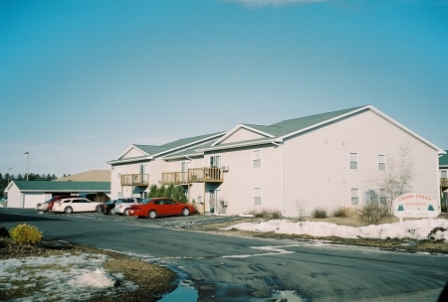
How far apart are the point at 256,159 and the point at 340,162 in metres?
6.26

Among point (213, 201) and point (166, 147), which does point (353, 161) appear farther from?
point (166, 147)

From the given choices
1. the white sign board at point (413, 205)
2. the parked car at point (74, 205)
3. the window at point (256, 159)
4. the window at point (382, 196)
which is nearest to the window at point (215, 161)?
the window at point (256, 159)

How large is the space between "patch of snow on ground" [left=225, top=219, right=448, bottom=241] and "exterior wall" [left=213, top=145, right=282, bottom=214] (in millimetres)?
9187

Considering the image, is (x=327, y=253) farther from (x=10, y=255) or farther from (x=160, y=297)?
(x=10, y=255)

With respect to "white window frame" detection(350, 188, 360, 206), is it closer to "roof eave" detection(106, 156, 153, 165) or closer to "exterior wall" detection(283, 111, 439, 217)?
"exterior wall" detection(283, 111, 439, 217)

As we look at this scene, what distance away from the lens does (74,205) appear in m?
44.6

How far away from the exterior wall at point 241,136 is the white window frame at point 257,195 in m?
4.01

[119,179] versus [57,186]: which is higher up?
[119,179]

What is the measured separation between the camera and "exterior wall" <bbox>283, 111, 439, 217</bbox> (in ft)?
108

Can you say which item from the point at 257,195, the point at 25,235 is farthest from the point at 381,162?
the point at 25,235

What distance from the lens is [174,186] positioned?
41.9m

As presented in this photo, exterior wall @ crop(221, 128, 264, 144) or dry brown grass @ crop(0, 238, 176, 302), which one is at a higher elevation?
exterior wall @ crop(221, 128, 264, 144)

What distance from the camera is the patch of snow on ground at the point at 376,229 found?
1772 centimetres

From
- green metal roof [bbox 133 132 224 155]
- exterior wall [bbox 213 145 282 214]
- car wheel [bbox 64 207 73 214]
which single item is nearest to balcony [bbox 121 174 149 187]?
green metal roof [bbox 133 132 224 155]
